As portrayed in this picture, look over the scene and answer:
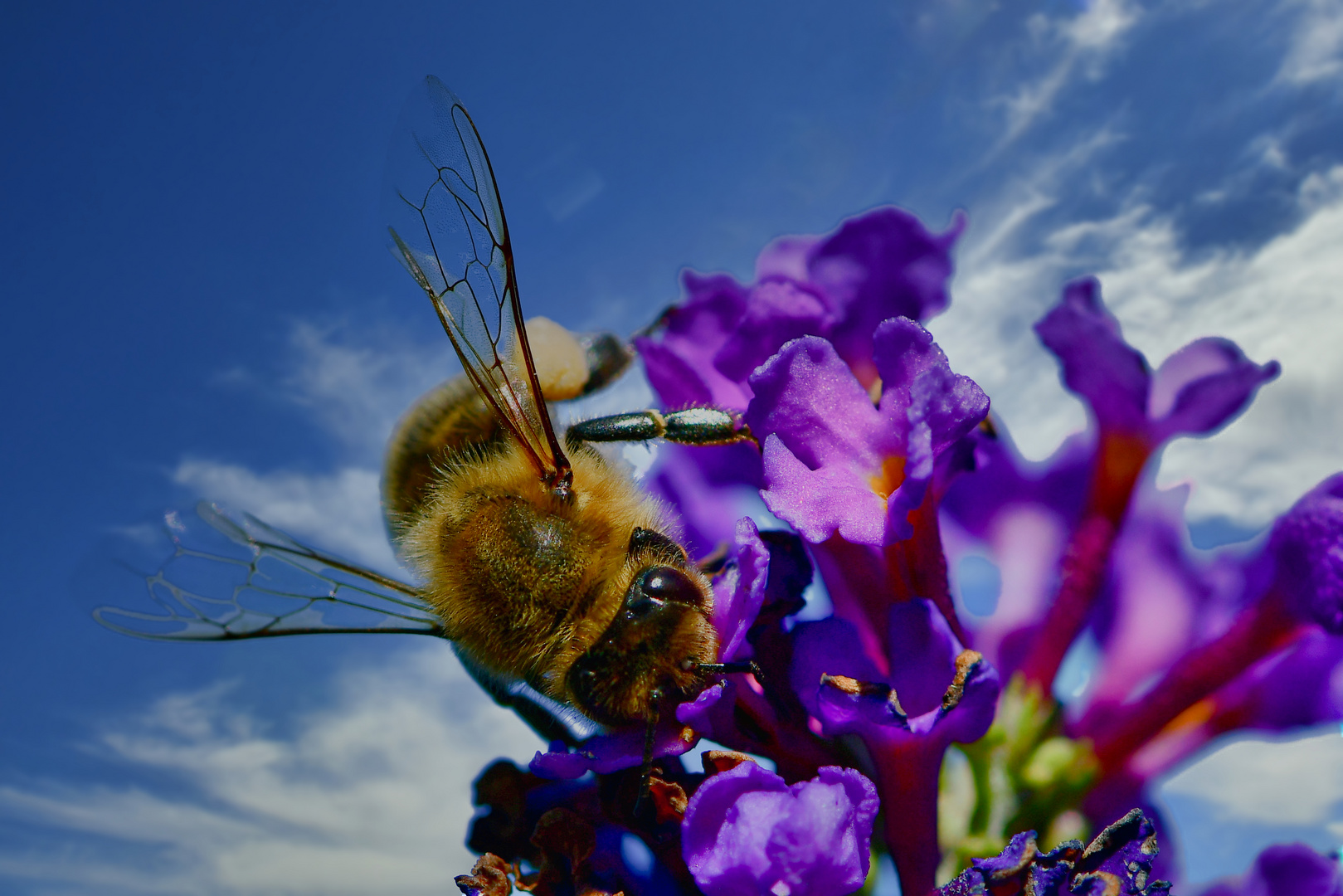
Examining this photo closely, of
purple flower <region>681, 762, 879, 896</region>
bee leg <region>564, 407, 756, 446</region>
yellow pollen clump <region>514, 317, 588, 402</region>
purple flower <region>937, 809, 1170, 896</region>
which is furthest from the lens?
yellow pollen clump <region>514, 317, 588, 402</region>

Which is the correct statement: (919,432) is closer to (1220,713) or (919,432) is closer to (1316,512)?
(1316,512)

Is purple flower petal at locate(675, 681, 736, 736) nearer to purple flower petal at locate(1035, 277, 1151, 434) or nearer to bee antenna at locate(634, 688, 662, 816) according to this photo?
bee antenna at locate(634, 688, 662, 816)

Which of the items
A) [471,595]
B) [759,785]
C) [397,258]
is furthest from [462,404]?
[759,785]

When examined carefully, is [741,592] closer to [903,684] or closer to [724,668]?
[724,668]

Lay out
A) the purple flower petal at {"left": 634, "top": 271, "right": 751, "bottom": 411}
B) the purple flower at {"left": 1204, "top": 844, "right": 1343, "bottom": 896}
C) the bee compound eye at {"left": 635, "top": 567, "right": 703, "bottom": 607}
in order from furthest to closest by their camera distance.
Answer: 1. the purple flower petal at {"left": 634, "top": 271, "right": 751, "bottom": 411}
2. the purple flower at {"left": 1204, "top": 844, "right": 1343, "bottom": 896}
3. the bee compound eye at {"left": 635, "top": 567, "right": 703, "bottom": 607}

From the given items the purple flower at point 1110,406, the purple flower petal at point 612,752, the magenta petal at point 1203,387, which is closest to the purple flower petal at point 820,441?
the purple flower petal at point 612,752

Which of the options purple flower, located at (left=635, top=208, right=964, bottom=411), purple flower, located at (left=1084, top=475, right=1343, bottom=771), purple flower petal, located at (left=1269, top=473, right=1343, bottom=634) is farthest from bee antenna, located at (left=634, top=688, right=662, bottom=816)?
purple flower petal, located at (left=1269, top=473, right=1343, bottom=634)
